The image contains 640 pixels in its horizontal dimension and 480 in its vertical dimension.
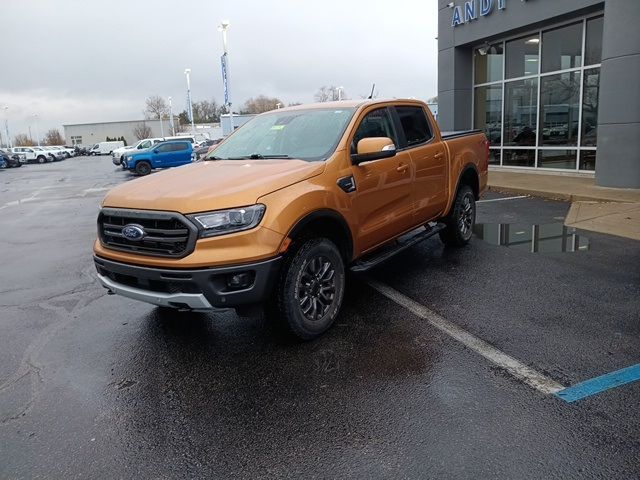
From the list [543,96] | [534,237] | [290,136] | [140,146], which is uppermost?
[543,96]

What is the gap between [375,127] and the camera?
5.21 m

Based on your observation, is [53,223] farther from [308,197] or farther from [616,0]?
[616,0]

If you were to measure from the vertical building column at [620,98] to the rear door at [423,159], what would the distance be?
6774mm

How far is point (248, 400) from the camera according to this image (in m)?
3.37

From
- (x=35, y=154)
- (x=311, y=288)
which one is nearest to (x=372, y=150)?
(x=311, y=288)

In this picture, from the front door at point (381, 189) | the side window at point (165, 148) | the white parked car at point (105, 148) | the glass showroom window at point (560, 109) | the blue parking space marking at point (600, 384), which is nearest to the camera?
the blue parking space marking at point (600, 384)

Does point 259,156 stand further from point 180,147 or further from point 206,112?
point 206,112

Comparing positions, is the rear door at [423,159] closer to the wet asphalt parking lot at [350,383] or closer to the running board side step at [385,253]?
the running board side step at [385,253]

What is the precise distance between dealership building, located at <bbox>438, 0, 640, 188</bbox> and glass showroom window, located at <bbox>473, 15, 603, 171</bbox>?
3 centimetres

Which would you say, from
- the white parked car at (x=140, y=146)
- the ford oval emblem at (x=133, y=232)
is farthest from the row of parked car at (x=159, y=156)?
the ford oval emblem at (x=133, y=232)

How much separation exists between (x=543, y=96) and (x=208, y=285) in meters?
14.0

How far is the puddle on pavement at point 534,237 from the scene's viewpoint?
6914mm

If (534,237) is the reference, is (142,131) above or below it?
above

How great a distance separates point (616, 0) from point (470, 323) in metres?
9.63
